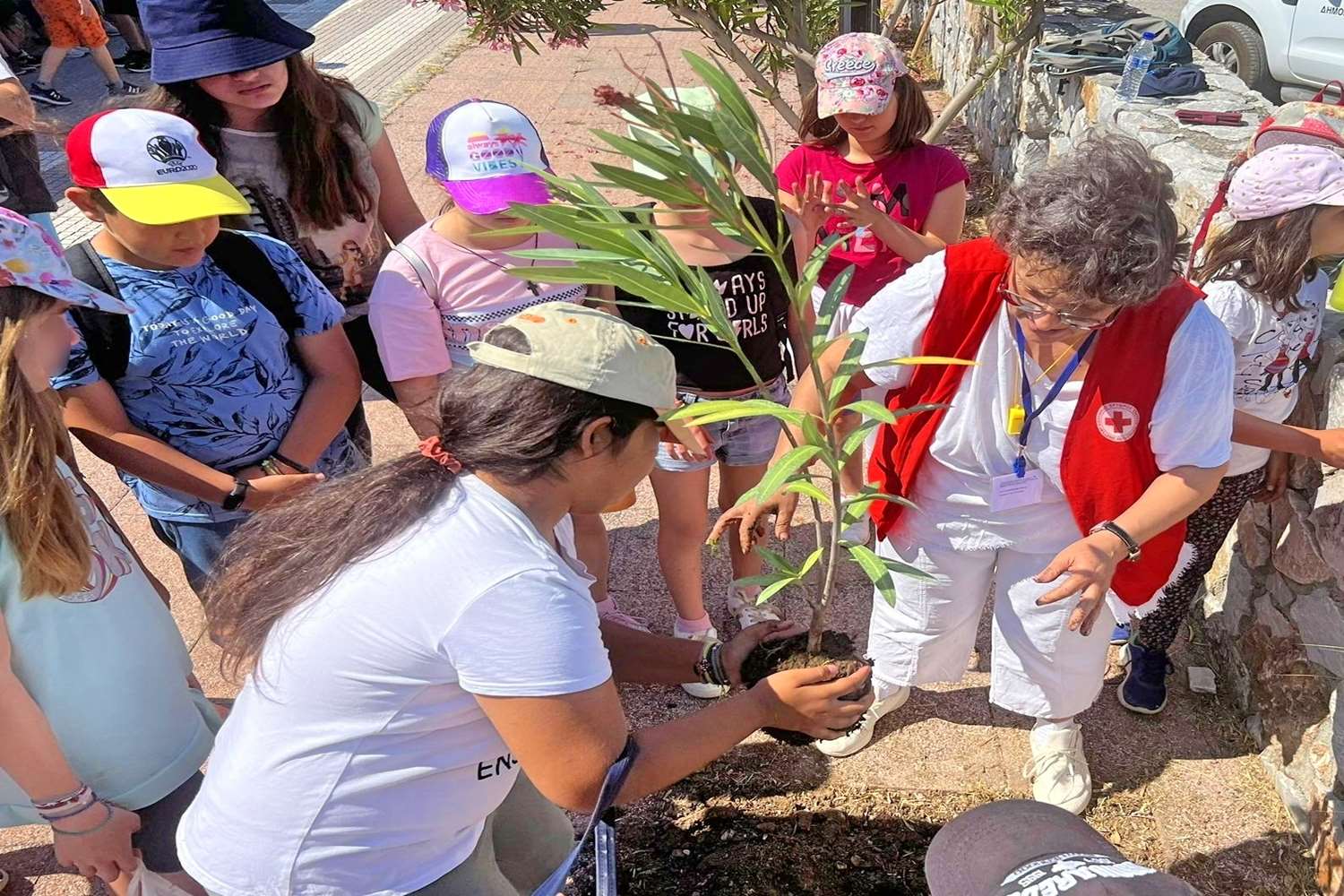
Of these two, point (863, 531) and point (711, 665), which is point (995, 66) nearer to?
point (863, 531)

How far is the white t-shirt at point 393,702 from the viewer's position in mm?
1433

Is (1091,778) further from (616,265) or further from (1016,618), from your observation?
(616,265)

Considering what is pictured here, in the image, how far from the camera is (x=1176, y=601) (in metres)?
2.85

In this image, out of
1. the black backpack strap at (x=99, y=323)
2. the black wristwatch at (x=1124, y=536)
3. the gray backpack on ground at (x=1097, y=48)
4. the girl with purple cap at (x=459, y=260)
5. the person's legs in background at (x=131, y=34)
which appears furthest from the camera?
the person's legs in background at (x=131, y=34)

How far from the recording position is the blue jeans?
8.40 ft

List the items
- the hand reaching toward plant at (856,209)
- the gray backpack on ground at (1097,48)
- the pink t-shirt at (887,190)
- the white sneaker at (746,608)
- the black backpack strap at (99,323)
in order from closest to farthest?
the black backpack strap at (99,323) → the hand reaching toward plant at (856,209) → the pink t-shirt at (887,190) → the white sneaker at (746,608) → the gray backpack on ground at (1097,48)

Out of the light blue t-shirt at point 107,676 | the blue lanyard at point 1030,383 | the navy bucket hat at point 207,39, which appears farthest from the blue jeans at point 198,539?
the blue lanyard at point 1030,383

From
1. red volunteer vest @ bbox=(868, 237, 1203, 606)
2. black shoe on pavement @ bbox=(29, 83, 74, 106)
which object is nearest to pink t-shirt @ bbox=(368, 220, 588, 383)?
red volunteer vest @ bbox=(868, 237, 1203, 606)

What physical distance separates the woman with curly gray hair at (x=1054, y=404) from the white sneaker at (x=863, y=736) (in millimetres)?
520

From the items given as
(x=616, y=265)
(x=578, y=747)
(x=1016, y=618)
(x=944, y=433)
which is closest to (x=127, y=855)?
(x=578, y=747)

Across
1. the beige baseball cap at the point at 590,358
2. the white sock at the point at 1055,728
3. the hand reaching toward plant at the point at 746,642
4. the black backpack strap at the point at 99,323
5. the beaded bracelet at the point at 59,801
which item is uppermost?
the beige baseball cap at the point at 590,358

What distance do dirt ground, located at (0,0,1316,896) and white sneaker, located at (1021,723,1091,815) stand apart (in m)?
0.08

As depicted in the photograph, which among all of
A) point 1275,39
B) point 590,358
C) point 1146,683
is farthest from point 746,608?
point 1275,39

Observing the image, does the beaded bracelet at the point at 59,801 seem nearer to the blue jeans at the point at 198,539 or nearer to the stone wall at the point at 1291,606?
the blue jeans at the point at 198,539
